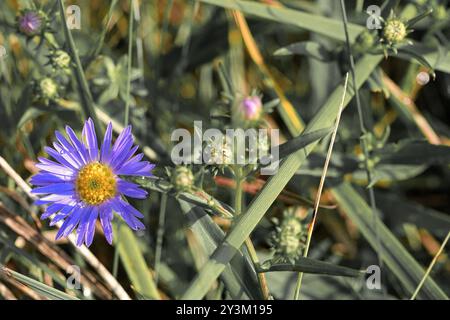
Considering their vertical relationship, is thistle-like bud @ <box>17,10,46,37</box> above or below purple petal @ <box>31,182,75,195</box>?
above

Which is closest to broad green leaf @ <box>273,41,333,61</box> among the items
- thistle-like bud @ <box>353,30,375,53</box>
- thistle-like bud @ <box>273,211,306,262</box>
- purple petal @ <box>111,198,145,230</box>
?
thistle-like bud @ <box>353,30,375,53</box>

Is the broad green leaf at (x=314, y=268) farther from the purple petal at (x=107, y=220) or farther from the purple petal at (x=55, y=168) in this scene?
the purple petal at (x=55, y=168)

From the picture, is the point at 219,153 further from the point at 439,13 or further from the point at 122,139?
the point at 439,13

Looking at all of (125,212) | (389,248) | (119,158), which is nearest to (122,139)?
(119,158)

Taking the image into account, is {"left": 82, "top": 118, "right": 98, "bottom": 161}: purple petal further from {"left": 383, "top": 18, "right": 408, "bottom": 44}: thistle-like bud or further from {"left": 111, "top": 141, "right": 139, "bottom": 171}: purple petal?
{"left": 383, "top": 18, "right": 408, "bottom": 44}: thistle-like bud

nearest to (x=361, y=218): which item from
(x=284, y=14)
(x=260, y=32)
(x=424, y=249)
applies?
(x=424, y=249)

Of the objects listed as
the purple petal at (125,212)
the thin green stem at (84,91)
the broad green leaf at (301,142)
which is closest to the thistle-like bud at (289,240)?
the broad green leaf at (301,142)
